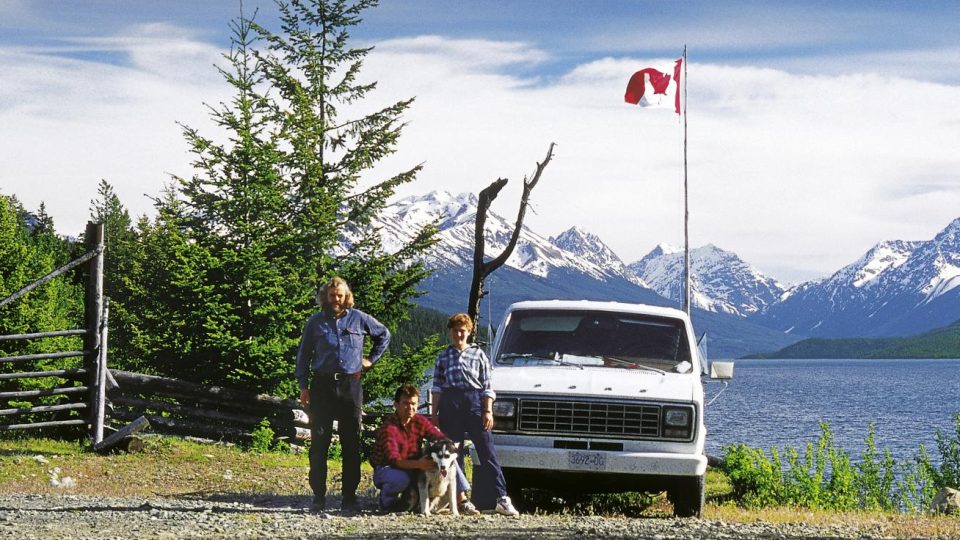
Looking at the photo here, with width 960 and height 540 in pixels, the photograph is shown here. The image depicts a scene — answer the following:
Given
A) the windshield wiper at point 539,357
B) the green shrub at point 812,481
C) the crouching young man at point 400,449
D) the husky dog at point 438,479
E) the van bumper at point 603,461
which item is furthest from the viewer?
the green shrub at point 812,481

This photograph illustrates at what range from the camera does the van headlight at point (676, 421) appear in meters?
10.1

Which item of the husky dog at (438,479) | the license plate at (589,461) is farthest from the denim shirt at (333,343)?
the license plate at (589,461)

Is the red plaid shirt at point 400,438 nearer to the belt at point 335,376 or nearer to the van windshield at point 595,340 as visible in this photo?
the belt at point 335,376

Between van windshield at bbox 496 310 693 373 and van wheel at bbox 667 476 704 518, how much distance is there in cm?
126

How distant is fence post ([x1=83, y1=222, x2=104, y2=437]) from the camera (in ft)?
51.2

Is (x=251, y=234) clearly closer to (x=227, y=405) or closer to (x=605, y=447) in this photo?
(x=227, y=405)

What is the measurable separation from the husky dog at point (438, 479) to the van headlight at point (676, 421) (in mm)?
2084

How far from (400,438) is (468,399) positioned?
0.75 meters

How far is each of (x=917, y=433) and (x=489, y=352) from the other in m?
67.9

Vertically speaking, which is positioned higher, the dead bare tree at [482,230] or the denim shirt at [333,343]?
the dead bare tree at [482,230]

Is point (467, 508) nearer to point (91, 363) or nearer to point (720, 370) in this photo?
point (720, 370)

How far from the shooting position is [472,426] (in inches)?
393

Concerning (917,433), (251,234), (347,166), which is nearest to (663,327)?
(251,234)

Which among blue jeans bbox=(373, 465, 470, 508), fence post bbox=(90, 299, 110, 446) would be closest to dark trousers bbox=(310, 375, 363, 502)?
blue jeans bbox=(373, 465, 470, 508)
